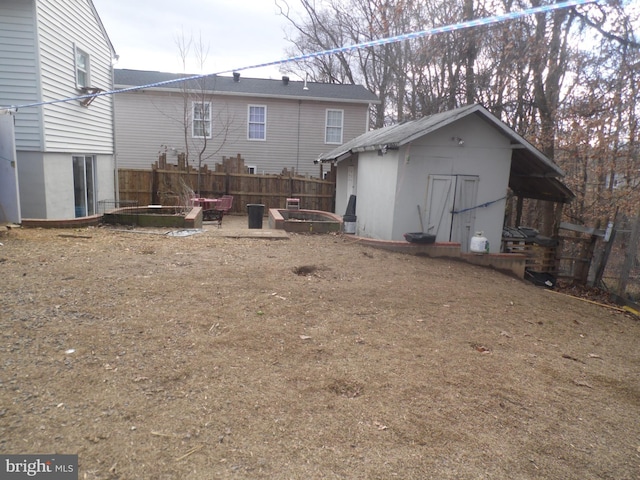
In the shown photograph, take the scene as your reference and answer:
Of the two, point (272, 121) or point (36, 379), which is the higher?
point (272, 121)

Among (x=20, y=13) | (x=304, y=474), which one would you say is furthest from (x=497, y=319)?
(x=20, y=13)

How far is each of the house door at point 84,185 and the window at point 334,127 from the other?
1022 centimetres

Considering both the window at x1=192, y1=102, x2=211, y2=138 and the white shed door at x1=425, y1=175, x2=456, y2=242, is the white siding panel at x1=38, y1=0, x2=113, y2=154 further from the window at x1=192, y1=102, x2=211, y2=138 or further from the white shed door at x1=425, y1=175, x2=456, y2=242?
the white shed door at x1=425, y1=175, x2=456, y2=242

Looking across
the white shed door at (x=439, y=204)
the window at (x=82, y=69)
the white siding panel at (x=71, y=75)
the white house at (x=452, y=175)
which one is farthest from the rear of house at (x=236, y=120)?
the white shed door at (x=439, y=204)

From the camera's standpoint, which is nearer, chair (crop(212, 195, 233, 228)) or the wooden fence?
Result: chair (crop(212, 195, 233, 228))

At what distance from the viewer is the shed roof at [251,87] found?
61.8ft

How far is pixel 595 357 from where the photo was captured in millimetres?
4738

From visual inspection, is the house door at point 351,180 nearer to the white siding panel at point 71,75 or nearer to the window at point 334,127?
the window at point 334,127

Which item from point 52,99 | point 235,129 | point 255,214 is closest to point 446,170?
point 255,214

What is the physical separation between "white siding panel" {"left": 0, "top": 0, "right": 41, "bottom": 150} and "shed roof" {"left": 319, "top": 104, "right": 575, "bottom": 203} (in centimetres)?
798

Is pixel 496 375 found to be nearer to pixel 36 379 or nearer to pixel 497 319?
pixel 497 319

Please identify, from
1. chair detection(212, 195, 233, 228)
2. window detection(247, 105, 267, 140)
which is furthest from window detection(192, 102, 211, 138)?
chair detection(212, 195, 233, 228)

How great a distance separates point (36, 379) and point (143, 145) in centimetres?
1795

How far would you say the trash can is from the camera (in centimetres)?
1248
